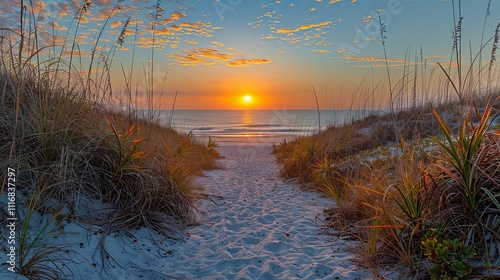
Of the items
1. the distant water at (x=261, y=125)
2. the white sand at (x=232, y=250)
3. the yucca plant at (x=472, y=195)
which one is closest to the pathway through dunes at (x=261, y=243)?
the white sand at (x=232, y=250)

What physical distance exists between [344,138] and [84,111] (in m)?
5.89

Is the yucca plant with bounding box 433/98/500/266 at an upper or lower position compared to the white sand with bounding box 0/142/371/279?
upper

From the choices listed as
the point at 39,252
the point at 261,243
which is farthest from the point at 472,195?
the point at 39,252

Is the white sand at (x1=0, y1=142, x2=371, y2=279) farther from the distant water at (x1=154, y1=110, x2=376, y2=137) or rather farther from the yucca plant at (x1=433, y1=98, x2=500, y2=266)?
the distant water at (x1=154, y1=110, x2=376, y2=137)

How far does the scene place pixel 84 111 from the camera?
3.77m

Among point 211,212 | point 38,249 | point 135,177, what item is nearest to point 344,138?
point 211,212

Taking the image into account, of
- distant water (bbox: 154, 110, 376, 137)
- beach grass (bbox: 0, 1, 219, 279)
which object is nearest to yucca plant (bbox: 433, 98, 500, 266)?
beach grass (bbox: 0, 1, 219, 279)

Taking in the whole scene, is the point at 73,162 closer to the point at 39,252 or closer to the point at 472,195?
the point at 39,252

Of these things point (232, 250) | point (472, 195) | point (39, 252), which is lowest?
point (232, 250)

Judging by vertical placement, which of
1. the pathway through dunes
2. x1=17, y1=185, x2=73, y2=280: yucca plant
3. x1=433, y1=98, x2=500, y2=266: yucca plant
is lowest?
the pathway through dunes

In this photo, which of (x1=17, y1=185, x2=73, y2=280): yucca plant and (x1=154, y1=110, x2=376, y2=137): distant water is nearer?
(x1=17, y1=185, x2=73, y2=280): yucca plant

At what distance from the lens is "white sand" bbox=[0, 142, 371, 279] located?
107 inches

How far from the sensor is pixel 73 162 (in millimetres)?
3143

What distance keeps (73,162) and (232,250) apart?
1.82 meters
